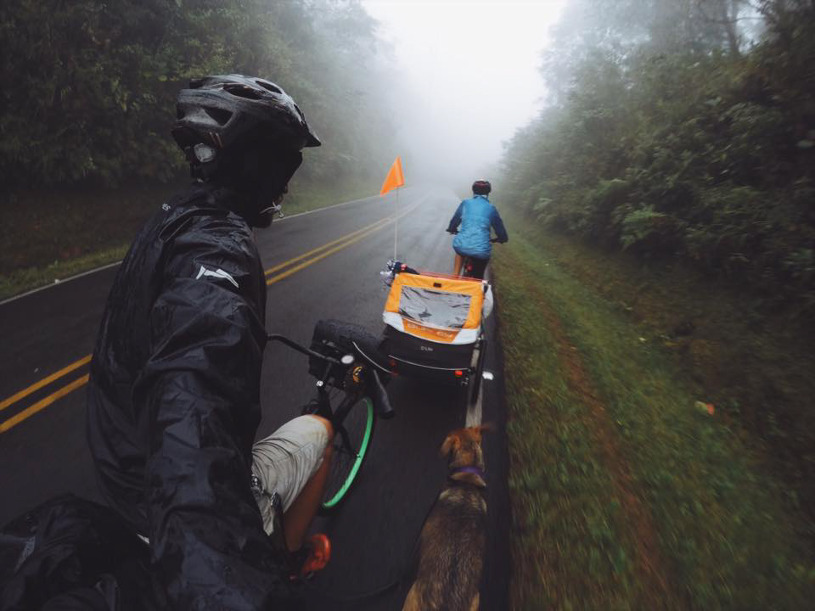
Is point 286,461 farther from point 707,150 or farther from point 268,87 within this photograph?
point 707,150

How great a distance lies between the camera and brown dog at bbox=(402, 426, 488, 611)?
1780 mm

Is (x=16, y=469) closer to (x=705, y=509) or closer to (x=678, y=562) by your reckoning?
(x=678, y=562)

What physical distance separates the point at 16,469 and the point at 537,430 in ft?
15.4

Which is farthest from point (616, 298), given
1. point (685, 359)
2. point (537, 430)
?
point (537, 430)

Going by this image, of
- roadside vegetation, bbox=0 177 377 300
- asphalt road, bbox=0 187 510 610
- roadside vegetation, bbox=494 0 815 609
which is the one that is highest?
roadside vegetation, bbox=494 0 815 609

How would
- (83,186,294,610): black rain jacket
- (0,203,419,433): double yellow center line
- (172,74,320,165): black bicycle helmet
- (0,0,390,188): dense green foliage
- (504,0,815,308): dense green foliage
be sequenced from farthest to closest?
1. (0,0,390,188): dense green foliage
2. (504,0,815,308): dense green foliage
3. (0,203,419,433): double yellow center line
4. (172,74,320,165): black bicycle helmet
5. (83,186,294,610): black rain jacket

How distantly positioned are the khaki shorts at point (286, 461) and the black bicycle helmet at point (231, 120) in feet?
4.52

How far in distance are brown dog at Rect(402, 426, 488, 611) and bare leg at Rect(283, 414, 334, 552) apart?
641 millimetres

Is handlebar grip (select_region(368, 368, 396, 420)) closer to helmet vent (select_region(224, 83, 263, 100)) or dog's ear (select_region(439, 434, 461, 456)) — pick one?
dog's ear (select_region(439, 434, 461, 456))

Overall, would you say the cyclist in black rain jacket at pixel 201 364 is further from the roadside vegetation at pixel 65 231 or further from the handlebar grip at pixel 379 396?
the roadside vegetation at pixel 65 231

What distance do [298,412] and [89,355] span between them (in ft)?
10.1

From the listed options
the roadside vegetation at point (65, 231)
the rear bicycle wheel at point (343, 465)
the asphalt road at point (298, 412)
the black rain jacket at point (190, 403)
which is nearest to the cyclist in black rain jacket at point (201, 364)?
the black rain jacket at point (190, 403)

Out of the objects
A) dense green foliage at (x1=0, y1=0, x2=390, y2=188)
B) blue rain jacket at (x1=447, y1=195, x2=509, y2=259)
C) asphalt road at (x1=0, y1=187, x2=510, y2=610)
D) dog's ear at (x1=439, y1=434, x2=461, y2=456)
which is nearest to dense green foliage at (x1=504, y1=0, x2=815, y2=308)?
blue rain jacket at (x1=447, y1=195, x2=509, y2=259)

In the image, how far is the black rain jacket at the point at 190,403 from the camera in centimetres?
72
